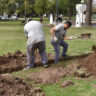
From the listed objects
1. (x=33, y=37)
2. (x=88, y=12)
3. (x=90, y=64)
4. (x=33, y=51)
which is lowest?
(x=90, y=64)

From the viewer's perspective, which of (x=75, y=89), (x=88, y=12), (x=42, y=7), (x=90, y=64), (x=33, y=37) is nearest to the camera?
(x=75, y=89)

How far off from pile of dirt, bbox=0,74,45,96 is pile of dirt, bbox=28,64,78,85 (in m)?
0.90

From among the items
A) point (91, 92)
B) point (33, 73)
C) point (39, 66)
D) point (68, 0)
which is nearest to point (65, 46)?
point (39, 66)

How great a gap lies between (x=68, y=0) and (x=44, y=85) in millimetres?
62827

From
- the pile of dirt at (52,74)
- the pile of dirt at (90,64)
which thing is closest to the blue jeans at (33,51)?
the pile of dirt at (52,74)

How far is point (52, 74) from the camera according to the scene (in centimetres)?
734

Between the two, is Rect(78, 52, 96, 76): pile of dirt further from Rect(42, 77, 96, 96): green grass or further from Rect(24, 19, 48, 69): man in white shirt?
Rect(24, 19, 48, 69): man in white shirt

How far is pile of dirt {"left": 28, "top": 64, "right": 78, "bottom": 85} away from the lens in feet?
22.1

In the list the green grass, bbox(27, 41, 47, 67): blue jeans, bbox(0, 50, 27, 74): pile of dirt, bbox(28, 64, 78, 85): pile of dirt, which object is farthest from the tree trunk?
the green grass

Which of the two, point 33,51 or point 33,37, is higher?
point 33,37

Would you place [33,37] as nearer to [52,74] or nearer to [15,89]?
[52,74]

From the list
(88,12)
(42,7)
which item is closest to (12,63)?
(88,12)

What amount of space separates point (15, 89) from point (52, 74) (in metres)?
2.14

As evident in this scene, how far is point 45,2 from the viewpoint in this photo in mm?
59375
